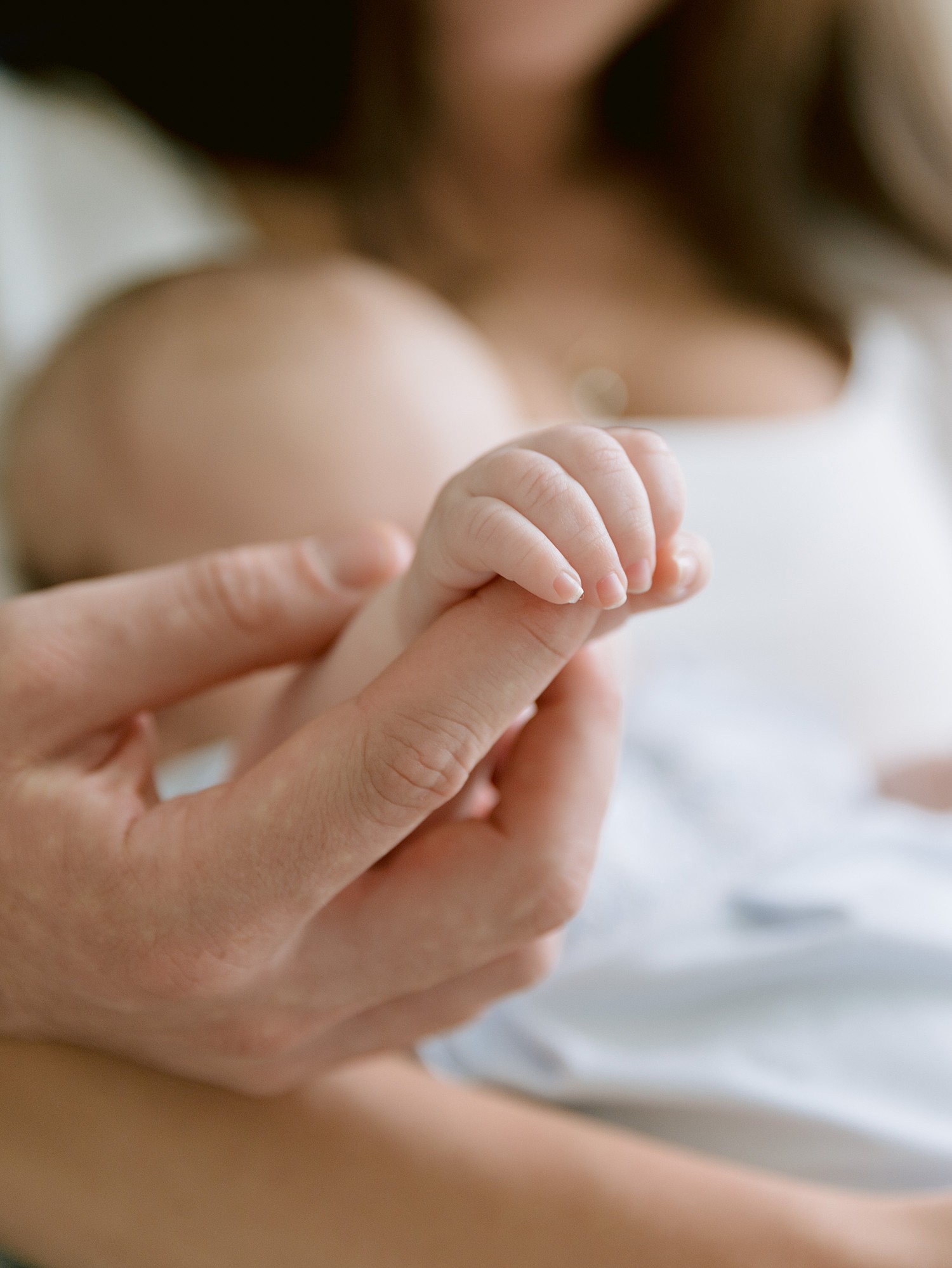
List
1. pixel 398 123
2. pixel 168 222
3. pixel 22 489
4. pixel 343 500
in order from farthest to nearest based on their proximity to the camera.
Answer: pixel 398 123, pixel 168 222, pixel 22 489, pixel 343 500

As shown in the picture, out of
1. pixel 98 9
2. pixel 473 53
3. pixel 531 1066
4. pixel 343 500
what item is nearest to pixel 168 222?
pixel 98 9

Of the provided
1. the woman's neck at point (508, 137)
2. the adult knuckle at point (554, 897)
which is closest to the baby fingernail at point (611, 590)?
the adult knuckle at point (554, 897)

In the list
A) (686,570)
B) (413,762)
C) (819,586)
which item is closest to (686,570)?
(686,570)

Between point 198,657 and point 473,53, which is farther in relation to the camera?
point 473,53

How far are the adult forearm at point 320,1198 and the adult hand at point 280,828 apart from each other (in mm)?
35

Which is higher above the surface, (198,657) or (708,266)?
(708,266)

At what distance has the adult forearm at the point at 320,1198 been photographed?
0.50m

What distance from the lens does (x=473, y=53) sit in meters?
1.25

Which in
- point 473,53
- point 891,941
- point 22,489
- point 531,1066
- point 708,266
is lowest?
point 531,1066

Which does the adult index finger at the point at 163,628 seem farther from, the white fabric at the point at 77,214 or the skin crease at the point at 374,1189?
the white fabric at the point at 77,214

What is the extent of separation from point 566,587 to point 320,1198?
361 mm

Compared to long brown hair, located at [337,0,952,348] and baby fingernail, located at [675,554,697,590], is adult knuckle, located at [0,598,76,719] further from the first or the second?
long brown hair, located at [337,0,952,348]

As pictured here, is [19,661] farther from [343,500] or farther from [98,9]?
[98,9]

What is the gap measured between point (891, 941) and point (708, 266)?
3.34 ft
